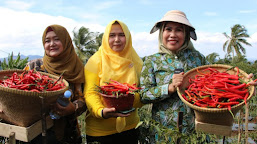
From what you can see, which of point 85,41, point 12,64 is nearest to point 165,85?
point 12,64

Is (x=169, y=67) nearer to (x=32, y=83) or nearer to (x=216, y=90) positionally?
(x=216, y=90)

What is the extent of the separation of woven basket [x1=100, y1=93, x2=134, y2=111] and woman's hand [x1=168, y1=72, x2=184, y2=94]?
0.41 metres

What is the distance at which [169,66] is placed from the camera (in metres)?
2.53

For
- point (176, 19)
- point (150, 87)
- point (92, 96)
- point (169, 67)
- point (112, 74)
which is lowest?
point (92, 96)

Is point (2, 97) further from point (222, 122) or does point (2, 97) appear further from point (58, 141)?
point (222, 122)

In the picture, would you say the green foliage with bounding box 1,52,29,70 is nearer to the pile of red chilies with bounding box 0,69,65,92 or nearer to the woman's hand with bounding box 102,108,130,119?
the pile of red chilies with bounding box 0,69,65,92

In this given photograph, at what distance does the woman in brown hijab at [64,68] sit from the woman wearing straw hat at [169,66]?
0.80m

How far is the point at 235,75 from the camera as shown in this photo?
7.43 feet

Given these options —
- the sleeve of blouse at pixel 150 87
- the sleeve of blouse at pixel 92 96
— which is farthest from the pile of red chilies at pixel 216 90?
the sleeve of blouse at pixel 92 96

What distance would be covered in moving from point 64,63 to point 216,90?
178 cm

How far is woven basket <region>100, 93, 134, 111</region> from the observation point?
2232 millimetres

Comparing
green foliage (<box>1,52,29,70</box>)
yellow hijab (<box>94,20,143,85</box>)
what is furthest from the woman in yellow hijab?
green foliage (<box>1,52,29,70</box>)

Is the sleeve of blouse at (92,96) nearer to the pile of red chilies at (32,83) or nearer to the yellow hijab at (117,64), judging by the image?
the yellow hijab at (117,64)

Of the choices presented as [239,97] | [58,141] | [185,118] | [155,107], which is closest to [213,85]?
[239,97]
